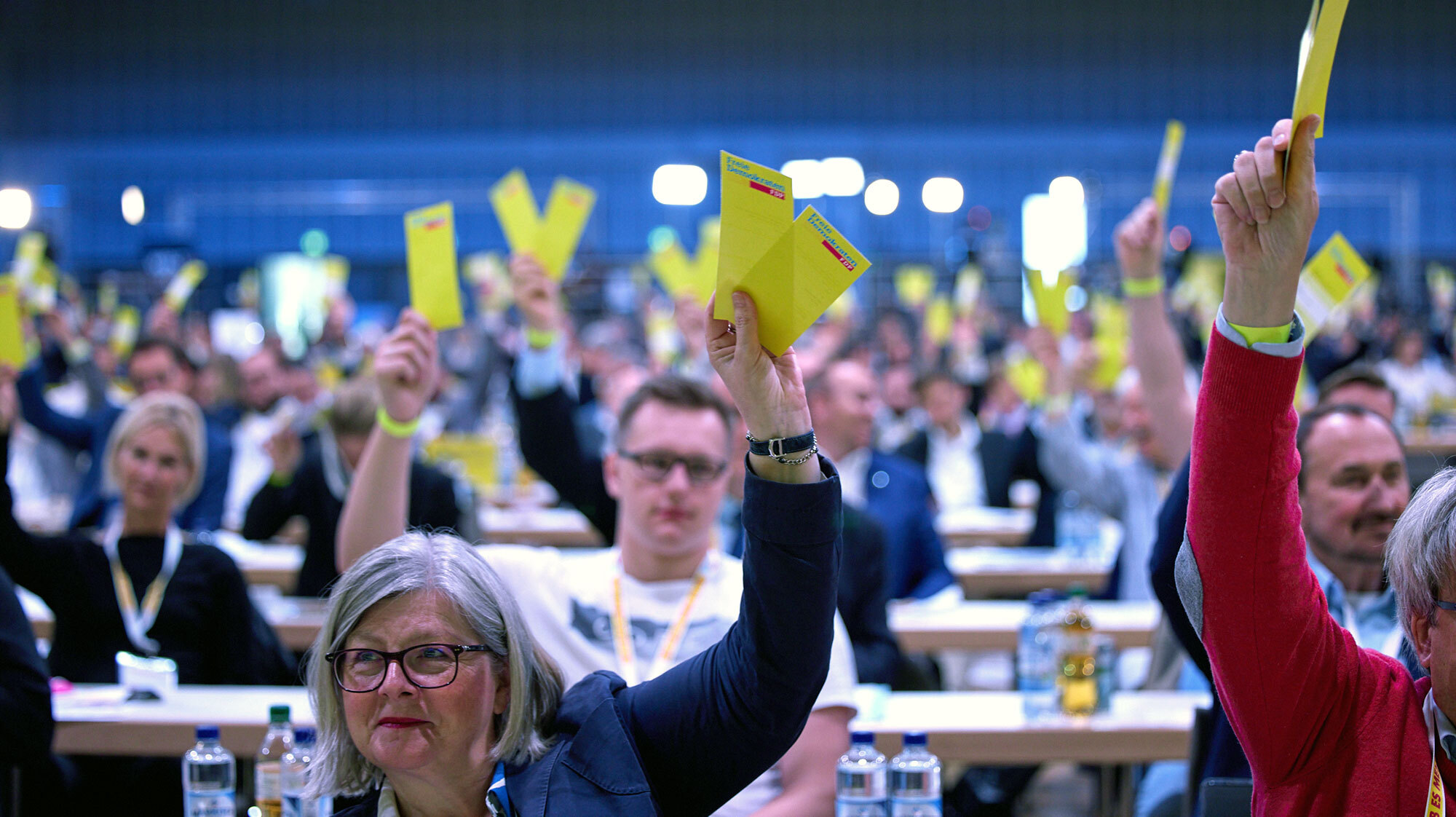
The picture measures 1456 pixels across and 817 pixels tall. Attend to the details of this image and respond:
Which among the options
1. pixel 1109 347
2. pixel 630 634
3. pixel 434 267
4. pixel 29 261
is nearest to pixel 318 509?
pixel 434 267

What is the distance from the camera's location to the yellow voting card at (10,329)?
10.6ft

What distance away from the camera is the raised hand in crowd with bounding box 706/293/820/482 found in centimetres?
134

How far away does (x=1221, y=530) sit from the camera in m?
1.32

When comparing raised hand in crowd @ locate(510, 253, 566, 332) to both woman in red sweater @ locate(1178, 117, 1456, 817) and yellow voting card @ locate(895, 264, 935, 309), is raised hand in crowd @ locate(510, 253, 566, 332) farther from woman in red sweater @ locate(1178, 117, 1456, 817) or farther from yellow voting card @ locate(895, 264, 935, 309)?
yellow voting card @ locate(895, 264, 935, 309)

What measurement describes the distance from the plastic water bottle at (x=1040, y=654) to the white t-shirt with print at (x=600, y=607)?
74cm

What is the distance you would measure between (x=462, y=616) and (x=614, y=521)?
1.98 m

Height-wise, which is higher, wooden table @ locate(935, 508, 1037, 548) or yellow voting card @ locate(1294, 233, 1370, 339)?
yellow voting card @ locate(1294, 233, 1370, 339)

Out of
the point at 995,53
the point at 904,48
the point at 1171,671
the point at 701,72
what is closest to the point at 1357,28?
the point at 995,53

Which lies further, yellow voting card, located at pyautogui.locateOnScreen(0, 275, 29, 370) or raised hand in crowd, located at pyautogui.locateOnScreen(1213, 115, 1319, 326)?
yellow voting card, located at pyautogui.locateOnScreen(0, 275, 29, 370)

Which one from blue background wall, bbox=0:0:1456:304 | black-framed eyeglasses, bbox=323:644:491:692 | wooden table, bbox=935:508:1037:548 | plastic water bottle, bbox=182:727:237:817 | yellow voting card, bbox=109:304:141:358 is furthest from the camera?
blue background wall, bbox=0:0:1456:304

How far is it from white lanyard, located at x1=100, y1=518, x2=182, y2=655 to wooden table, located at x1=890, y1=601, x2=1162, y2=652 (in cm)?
181

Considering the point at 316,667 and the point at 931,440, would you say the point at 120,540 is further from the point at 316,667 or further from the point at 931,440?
the point at 931,440

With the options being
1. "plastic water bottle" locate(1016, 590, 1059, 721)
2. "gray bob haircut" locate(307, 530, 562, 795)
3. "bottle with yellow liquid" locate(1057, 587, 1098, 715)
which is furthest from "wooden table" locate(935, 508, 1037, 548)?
"gray bob haircut" locate(307, 530, 562, 795)

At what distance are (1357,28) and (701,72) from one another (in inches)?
346
